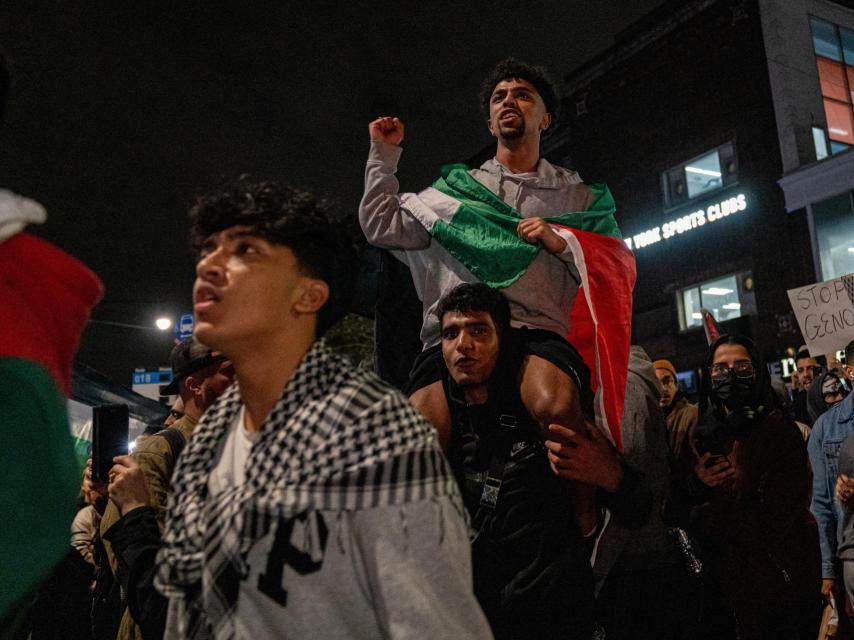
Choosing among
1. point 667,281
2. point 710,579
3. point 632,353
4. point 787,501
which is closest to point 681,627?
point 710,579

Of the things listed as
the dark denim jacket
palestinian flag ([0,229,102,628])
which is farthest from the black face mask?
palestinian flag ([0,229,102,628])

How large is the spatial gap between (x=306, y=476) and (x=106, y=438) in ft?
4.74

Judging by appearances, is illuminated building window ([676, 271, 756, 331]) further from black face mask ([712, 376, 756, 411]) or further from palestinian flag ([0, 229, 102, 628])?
palestinian flag ([0, 229, 102, 628])

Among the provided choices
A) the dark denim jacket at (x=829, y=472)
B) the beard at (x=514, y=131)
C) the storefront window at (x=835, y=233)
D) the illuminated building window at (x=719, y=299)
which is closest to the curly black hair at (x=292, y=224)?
the beard at (x=514, y=131)

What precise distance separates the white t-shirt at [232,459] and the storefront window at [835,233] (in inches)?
730

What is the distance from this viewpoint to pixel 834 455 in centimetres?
558

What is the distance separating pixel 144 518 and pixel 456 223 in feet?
5.69

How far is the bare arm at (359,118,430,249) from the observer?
10.6 ft

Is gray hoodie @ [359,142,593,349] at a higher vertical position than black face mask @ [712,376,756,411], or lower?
higher

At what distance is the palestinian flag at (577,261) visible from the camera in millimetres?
3066

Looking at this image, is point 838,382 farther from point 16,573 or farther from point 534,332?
point 16,573

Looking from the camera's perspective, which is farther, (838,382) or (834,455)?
(838,382)

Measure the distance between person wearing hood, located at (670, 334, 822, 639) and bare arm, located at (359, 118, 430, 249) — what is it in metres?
2.32

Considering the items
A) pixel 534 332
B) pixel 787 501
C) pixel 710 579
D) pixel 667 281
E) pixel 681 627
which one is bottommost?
pixel 681 627
